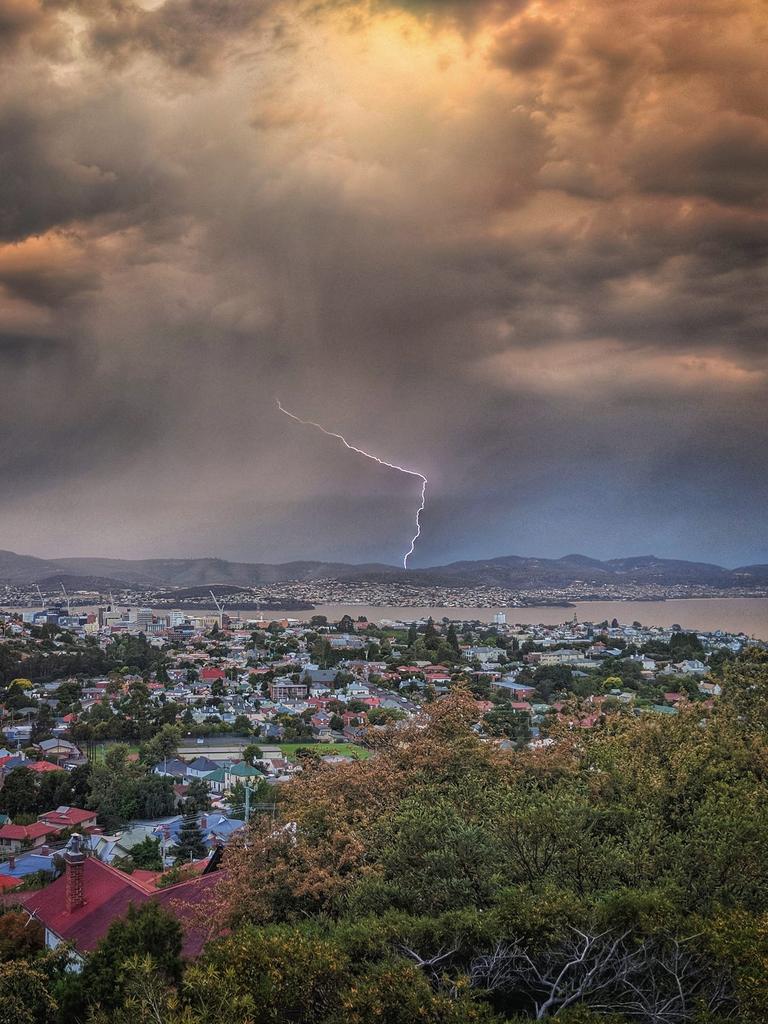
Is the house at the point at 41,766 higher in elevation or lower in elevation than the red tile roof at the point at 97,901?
lower

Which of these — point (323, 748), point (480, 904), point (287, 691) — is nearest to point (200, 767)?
point (323, 748)

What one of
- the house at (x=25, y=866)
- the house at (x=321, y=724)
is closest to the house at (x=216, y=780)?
the house at (x=25, y=866)

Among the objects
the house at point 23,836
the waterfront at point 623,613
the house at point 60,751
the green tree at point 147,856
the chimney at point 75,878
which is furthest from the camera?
the waterfront at point 623,613

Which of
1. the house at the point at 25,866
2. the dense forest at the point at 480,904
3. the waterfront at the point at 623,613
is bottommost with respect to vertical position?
the house at the point at 25,866

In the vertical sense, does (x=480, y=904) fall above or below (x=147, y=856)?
above

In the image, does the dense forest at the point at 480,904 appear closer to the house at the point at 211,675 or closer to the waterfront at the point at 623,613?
the house at the point at 211,675

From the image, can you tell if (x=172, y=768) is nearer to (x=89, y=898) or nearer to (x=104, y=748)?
(x=104, y=748)
